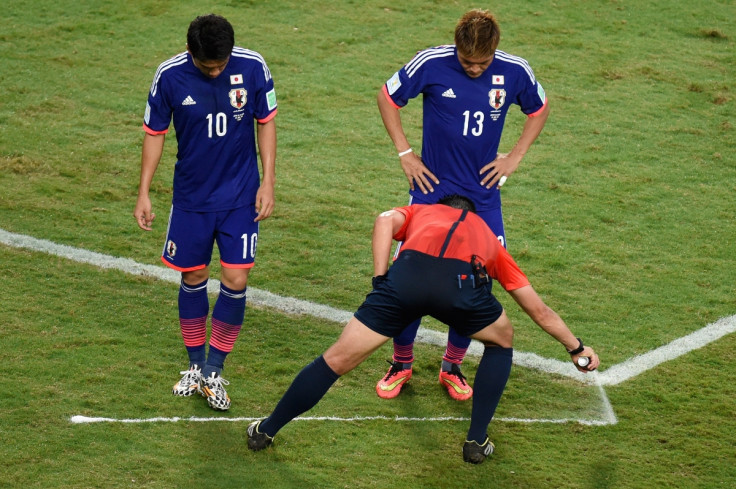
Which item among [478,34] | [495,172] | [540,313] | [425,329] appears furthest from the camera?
[425,329]

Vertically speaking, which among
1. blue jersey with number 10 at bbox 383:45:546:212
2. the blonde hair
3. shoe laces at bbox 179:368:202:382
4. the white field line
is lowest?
the white field line

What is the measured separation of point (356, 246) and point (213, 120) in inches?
114

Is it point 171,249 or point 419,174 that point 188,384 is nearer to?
point 171,249

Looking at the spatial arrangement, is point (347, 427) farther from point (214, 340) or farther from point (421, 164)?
point (421, 164)

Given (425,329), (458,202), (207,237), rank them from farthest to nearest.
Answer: (425,329)
(207,237)
(458,202)

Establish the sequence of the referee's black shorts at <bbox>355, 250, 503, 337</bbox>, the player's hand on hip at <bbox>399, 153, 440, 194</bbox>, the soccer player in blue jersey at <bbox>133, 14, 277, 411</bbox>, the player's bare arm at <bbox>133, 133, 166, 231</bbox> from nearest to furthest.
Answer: the referee's black shorts at <bbox>355, 250, 503, 337</bbox> → the soccer player in blue jersey at <bbox>133, 14, 277, 411</bbox> → the player's bare arm at <bbox>133, 133, 166, 231</bbox> → the player's hand on hip at <bbox>399, 153, 440, 194</bbox>

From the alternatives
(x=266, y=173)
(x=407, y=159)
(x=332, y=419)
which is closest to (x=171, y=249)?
(x=266, y=173)

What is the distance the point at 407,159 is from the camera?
615cm

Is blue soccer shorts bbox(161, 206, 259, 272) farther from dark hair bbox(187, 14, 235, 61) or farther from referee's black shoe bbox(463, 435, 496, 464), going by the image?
referee's black shoe bbox(463, 435, 496, 464)

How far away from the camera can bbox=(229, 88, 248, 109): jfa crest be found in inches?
226

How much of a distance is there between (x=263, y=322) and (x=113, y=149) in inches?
140

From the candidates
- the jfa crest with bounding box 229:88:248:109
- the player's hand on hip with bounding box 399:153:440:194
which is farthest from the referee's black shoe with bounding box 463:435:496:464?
the jfa crest with bounding box 229:88:248:109

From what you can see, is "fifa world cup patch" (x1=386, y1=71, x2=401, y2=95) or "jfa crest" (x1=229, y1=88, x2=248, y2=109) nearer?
"jfa crest" (x1=229, y1=88, x2=248, y2=109)

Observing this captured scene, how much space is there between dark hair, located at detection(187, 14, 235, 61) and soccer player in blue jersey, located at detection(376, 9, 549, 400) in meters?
1.15
